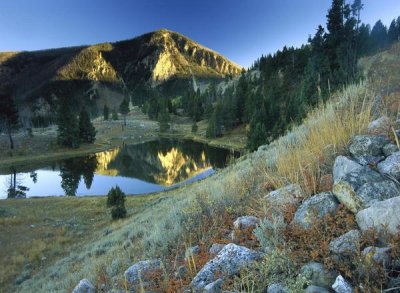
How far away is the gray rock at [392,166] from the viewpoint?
157 inches

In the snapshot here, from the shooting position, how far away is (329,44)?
166ft

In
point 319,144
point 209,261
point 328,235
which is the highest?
point 319,144

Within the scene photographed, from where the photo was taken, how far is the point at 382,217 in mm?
3252

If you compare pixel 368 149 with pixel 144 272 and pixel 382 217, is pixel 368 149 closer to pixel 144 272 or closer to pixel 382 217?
pixel 382 217

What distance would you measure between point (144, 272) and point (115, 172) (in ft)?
180

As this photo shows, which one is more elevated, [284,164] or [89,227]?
[284,164]

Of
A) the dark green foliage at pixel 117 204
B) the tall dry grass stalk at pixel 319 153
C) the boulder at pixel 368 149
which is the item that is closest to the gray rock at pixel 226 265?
the tall dry grass stalk at pixel 319 153

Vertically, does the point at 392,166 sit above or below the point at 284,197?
above

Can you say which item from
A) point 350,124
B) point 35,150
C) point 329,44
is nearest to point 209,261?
point 350,124

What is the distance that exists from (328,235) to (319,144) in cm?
260

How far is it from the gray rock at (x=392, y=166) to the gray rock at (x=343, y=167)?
0.28 metres

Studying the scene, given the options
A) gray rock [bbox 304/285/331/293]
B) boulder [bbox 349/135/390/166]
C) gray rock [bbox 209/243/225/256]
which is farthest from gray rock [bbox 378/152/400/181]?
gray rock [bbox 209/243/225/256]

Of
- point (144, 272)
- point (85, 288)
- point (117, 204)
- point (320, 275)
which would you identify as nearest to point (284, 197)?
point (320, 275)

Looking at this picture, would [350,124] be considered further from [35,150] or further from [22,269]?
[35,150]
